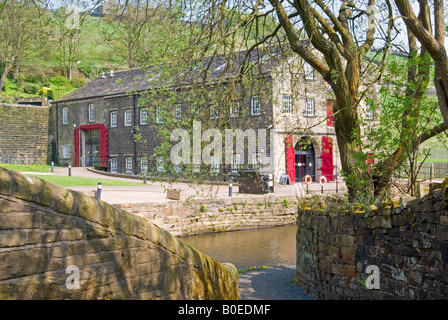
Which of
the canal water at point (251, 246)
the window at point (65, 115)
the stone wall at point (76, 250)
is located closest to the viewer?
the stone wall at point (76, 250)

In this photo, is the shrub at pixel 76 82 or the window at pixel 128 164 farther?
the shrub at pixel 76 82

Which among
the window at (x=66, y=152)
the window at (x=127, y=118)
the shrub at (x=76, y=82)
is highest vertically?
the shrub at (x=76, y=82)

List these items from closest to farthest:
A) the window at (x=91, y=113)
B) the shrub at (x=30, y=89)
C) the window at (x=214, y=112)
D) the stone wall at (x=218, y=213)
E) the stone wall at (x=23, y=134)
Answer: the window at (x=214, y=112), the stone wall at (x=218, y=213), the window at (x=91, y=113), the stone wall at (x=23, y=134), the shrub at (x=30, y=89)

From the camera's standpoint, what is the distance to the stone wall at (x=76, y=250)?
4562mm

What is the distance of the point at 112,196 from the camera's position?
2373 centimetres

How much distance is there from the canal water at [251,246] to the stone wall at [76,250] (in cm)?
1057

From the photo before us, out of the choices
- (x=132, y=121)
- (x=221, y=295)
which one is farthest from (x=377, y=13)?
(x=132, y=121)

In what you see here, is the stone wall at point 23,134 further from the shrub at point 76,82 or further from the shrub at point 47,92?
the shrub at point 76,82

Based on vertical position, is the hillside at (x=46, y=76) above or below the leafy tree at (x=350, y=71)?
above

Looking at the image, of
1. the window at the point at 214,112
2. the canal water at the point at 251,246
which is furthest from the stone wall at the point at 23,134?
the window at the point at 214,112

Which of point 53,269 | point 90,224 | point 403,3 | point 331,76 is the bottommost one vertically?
point 53,269
